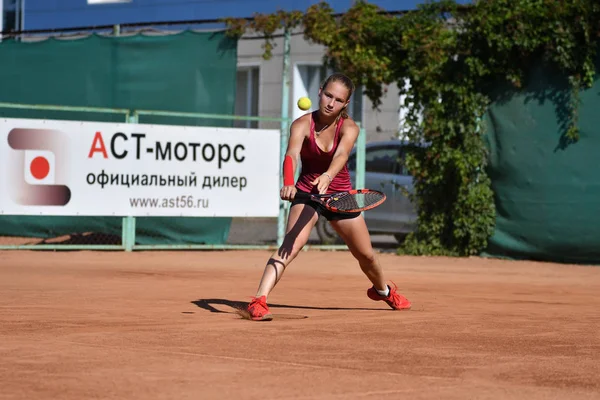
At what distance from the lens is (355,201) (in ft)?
22.9

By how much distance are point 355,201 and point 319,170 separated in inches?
12.2

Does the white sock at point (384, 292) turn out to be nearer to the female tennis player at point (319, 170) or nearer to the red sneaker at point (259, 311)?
the female tennis player at point (319, 170)

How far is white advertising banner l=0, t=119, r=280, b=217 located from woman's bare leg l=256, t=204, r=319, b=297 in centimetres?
646

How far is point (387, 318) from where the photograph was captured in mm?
7074

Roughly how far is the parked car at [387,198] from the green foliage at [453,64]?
0.70 meters

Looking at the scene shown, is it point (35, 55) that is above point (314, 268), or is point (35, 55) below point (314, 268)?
above

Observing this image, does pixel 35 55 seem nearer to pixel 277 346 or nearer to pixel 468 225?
pixel 468 225

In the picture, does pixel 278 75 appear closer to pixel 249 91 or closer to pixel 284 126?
pixel 249 91

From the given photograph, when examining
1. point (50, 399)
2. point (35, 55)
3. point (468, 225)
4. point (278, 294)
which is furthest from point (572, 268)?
point (50, 399)

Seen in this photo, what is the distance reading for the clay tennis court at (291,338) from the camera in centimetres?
448

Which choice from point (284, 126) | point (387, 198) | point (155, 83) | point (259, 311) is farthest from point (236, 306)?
point (387, 198)

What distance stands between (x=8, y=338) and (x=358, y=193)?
2448 mm

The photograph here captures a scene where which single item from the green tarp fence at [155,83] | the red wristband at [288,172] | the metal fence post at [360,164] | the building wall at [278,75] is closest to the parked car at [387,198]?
the metal fence post at [360,164]

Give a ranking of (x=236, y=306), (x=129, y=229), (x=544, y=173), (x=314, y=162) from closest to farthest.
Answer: (x=314, y=162)
(x=236, y=306)
(x=544, y=173)
(x=129, y=229)
